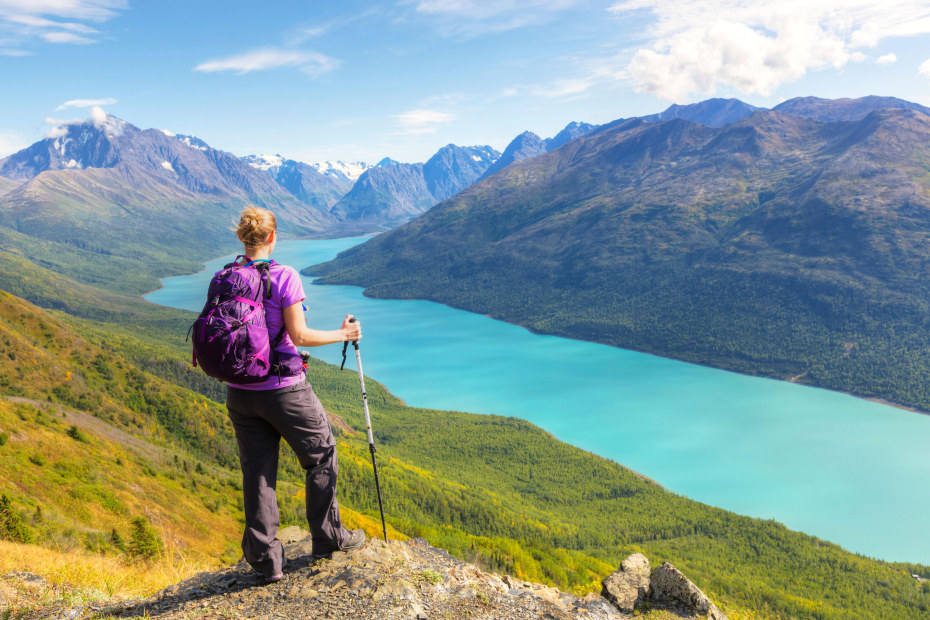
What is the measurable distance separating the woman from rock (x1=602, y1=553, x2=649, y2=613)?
522cm

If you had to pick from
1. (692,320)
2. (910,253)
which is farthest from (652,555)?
(910,253)

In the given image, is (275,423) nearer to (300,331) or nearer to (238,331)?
(300,331)

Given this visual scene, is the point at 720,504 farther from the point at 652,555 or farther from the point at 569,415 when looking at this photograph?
the point at 569,415

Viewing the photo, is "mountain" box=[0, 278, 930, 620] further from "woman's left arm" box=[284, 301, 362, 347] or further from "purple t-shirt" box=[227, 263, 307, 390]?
"woman's left arm" box=[284, 301, 362, 347]

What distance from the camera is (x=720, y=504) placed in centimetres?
8619

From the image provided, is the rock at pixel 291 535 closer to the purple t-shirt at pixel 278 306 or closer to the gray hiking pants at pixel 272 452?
the gray hiking pants at pixel 272 452

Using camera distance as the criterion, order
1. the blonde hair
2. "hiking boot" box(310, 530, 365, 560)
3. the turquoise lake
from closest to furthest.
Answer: the blonde hair → "hiking boot" box(310, 530, 365, 560) → the turquoise lake

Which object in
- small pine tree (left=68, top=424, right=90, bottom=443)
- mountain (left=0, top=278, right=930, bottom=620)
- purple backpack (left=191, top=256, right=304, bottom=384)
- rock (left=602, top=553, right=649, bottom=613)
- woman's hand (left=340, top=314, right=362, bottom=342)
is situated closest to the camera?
purple backpack (left=191, top=256, right=304, bottom=384)

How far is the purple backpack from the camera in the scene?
5.54 metres

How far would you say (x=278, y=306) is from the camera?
616 centimetres

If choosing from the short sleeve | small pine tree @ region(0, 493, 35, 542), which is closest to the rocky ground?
the short sleeve

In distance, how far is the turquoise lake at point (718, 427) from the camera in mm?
83250

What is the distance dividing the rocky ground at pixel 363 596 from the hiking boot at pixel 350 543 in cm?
9

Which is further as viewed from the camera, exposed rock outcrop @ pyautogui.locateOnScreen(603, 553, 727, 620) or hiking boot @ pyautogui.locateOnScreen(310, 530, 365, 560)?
exposed rock outcrop @ pyautogui.locateOnScreen(603, 553, 727, 620)
